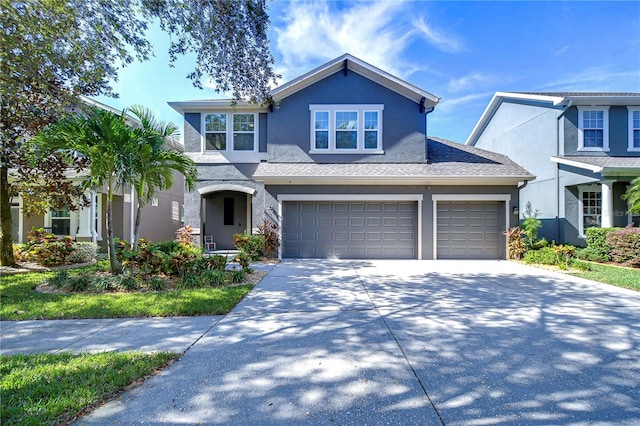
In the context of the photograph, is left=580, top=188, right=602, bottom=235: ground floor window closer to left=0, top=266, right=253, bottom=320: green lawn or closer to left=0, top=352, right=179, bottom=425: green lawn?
left=0, top=266, right=253, bottom=320: green lawn

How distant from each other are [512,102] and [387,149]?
8.98m

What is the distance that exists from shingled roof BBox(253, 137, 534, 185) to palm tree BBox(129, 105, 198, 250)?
3365 mm

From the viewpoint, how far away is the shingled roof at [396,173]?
10.9 meters

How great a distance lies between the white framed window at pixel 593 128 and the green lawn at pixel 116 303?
1517cm

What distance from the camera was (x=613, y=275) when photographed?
817cm

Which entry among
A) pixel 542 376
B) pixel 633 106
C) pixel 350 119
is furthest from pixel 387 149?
pixel 633 106

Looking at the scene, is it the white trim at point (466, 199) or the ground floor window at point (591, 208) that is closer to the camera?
the white trim at point (466, 199)

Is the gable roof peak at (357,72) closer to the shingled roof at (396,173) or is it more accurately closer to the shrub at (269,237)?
the shingled roof at (396,173)

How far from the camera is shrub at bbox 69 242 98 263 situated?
1049 centimetres

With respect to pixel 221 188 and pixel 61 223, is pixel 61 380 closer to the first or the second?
pixel 221 188

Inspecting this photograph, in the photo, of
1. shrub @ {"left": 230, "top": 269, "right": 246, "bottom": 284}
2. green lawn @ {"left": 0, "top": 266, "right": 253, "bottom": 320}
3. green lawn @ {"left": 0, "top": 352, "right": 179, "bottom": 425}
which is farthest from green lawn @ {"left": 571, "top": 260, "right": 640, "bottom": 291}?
green lawn @ {"left": 0, "top": 352, "right": 179, "bottom": 425}

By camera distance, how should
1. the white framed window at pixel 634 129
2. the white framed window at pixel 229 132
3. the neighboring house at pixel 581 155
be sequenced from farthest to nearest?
the white framed window at pixel 634 129
the white framed window at pixel 229 132
the neighboring house at pixel 581 155

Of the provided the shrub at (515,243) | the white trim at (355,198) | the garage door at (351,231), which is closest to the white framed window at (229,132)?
the white trim at (355,198)

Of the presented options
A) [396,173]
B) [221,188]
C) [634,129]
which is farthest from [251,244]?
[634,129]
